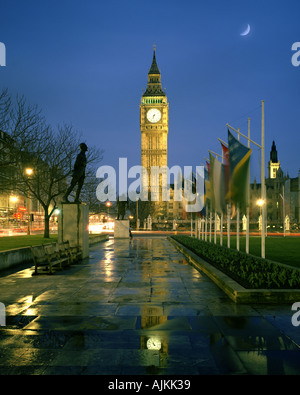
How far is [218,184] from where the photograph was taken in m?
23.4

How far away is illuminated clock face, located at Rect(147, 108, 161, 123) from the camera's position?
608 feet

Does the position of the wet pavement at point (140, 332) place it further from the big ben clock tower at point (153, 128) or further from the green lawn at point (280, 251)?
the big ben clock tower at point (153, 128)

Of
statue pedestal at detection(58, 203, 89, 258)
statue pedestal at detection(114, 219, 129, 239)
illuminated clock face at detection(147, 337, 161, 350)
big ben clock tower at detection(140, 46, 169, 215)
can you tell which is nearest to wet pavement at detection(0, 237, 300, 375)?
illuminated clock face at detection(147, 337, 161, 350)

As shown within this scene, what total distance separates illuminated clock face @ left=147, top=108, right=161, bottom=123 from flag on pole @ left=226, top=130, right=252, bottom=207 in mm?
169494

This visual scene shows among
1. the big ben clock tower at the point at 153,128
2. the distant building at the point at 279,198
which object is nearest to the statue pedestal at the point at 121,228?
the distant building at the point at 279,198

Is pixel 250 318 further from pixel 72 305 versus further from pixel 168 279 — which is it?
pixel 168 279

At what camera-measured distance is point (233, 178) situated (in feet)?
61.5

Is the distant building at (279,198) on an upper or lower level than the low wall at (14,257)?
upper

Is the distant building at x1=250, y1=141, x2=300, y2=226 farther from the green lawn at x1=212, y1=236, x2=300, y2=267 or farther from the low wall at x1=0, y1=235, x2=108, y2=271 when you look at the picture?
the low wall at x1=0, y1=235, x2=108, y2=271

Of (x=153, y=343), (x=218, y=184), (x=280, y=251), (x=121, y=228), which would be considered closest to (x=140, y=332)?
(x=153, y=343)

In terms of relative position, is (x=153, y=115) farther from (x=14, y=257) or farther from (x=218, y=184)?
(x=14, y=257)

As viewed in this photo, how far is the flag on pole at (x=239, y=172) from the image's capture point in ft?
59.2
